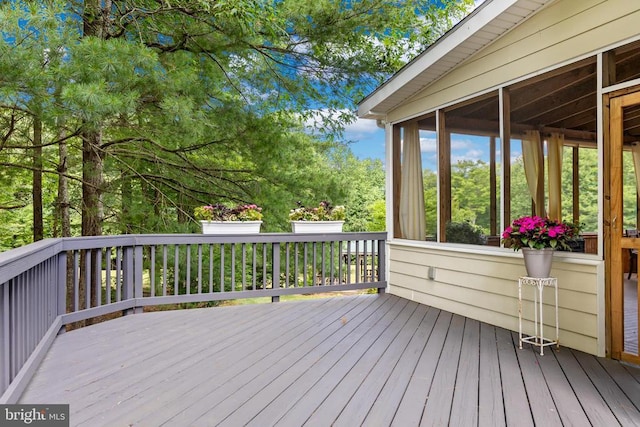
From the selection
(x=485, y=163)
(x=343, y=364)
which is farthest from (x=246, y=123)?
(x=343, y=364)

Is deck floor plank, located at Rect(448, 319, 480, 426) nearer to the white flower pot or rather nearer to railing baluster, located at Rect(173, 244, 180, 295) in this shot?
the white flower pot

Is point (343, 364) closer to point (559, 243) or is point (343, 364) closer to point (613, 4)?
point (559, 243)

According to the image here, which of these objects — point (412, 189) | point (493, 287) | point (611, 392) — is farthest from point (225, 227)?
point (611, 392)

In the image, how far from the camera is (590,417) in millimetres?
2250

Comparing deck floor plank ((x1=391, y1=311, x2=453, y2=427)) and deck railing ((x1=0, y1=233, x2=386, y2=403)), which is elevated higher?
deck railing ((x1=0, y1=233, x2=386, y2=403))

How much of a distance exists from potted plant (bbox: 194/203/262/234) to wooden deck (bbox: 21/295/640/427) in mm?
1192

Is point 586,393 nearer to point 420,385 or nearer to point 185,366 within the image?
point 420,385

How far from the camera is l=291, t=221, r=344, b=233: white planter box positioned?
18.1 ft

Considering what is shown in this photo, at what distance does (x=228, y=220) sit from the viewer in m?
5.10

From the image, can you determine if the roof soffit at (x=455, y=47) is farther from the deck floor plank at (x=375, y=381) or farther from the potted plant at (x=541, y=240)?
the deck floor plank at (x=375, y=381)

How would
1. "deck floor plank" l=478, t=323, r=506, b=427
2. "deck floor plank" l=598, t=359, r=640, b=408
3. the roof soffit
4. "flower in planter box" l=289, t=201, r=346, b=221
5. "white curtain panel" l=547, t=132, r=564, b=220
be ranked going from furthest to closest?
"flower in planter box" l=289, t=201, r=346, b=221 → "white curtain panel" l=547, t=132, r=564, b=220 → the roof soffit → "deck floor plank" l=598, t=359, r=640, b=408 → "deck floor plank" l=478, t=323, r=506, b=427

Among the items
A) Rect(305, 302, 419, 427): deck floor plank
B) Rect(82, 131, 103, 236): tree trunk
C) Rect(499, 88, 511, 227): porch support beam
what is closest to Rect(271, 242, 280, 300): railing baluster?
Rect(305, 302, 419, 427): deck floor plank

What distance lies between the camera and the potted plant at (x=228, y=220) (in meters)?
5.07

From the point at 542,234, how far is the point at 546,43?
1669 mm
